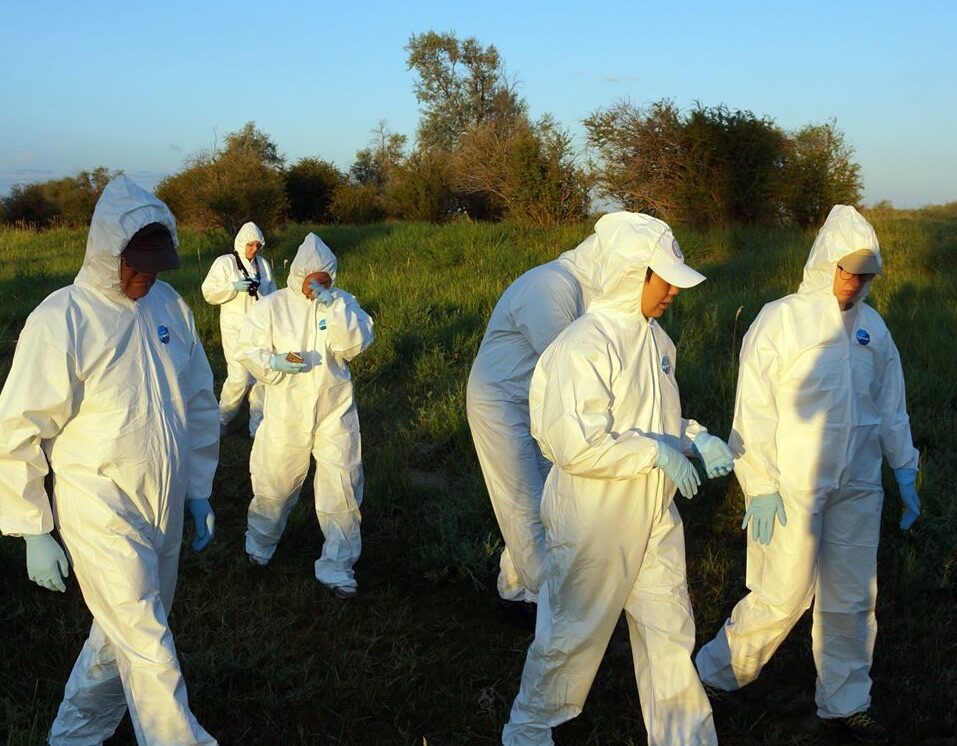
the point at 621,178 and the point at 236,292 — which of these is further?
the point at 621,178

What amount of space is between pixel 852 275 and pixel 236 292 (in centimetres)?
614

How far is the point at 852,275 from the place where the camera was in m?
3.83

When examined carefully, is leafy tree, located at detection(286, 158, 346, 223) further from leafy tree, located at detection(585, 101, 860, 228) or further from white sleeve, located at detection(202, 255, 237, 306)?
white sleeve, located at detection(202, 255, 237, 306)

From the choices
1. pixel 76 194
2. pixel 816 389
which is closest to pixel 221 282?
pixel 816 389

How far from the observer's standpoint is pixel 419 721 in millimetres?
3998

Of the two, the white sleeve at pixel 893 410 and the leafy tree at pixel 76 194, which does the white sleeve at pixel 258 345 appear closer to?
the white sleeve at pixel 893 410

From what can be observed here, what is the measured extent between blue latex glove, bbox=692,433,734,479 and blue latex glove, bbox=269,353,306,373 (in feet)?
8.85

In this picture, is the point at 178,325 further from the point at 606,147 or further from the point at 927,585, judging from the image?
the point at 606,147

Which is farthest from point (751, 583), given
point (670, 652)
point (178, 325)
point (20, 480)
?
point (20, 480)

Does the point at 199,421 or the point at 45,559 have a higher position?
the point at 199,421

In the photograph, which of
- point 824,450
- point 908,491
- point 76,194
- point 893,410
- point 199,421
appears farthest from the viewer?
point 76,194

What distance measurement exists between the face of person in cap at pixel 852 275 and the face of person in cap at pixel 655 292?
99 centimetres

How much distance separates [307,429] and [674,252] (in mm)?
2886

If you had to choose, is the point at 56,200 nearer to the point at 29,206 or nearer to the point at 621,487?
the point at 29,206
